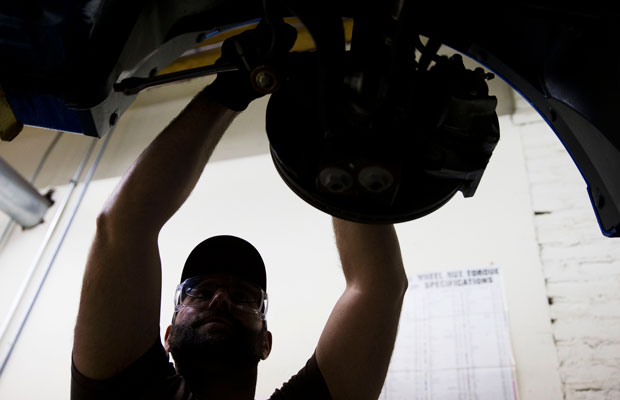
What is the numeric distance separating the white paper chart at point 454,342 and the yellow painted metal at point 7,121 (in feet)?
3.94

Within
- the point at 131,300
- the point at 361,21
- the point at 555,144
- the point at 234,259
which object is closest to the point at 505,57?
the point at 361,21

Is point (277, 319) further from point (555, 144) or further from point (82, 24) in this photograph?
point (82, 24)

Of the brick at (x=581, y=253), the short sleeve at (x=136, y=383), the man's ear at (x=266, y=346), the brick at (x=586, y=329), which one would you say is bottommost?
the brick at (x=586, y=329)

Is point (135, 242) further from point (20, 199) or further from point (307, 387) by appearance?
point (20, 199)

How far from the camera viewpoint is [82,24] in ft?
2.08

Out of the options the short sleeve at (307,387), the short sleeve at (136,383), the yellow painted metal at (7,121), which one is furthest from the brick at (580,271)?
the yellow painted metal at (7,121)

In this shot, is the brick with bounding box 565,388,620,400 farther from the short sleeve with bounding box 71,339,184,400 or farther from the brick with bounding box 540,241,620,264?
the short sleeve with bounding box 71,339,184,400

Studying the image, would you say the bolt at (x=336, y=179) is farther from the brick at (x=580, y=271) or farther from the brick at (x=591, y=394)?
the brick at (x=580, y=271)

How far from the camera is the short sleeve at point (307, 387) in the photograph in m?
→ 1.20

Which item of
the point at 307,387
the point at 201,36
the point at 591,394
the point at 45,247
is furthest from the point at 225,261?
the point at 45,247

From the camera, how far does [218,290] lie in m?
1.33

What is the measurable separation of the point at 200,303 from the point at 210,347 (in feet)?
0.43

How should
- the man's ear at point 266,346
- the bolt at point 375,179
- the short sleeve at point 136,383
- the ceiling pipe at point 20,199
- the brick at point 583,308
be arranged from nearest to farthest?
the bolt at point 375,179, the short sleeve at point 136,383, the man's ear at point 266,346, the brick at point 583,308, the ceiling pipe at point 20,199

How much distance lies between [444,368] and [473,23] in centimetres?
115
